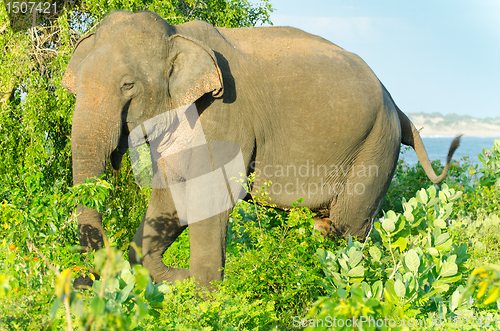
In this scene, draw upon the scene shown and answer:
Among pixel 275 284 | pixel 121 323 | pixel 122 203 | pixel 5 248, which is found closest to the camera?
pixel 121 323

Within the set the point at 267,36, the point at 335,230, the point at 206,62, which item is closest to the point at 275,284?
the point at 335,230

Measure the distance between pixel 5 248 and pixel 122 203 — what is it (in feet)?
9.58

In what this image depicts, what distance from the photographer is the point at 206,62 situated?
317cm

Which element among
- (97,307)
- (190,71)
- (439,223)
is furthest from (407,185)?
(97,307)

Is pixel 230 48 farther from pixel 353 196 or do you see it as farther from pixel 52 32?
pixel 52 32

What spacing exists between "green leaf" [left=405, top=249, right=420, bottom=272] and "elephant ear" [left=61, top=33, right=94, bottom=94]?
255 cm

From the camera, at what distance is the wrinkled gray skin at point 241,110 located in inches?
119

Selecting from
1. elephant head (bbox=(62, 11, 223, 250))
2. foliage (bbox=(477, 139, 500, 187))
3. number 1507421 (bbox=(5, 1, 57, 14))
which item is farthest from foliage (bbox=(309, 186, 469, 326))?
number 1507421 (bbox=(5, 1, 57, 14))

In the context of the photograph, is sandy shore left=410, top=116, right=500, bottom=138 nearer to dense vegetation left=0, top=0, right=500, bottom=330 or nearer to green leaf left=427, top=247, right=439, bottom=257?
dense vegetation left=0, top=0, right=500, bottom=330

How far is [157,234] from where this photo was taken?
13.7 ft

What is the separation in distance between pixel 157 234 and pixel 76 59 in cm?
167

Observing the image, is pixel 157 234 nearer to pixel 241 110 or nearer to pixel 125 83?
pixel 241 110

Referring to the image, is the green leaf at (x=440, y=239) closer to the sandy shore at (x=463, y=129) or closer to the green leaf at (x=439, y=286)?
the green leaf at (x=439, y=286)

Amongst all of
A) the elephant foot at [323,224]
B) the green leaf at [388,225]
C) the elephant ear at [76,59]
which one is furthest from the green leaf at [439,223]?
the elephant ear at [76,59]
